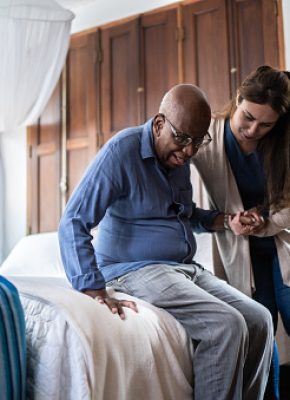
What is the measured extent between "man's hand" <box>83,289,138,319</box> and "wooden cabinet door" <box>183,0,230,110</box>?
72.9 inches

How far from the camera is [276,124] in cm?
177

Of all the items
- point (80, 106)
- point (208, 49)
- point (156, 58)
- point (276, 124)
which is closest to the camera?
point (276, 124)

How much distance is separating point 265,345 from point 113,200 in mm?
567

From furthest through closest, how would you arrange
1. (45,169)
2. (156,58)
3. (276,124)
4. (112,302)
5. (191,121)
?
(45,169), (156,58), (276,124), (191,121), (112,302)

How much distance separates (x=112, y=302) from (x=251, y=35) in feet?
6.75

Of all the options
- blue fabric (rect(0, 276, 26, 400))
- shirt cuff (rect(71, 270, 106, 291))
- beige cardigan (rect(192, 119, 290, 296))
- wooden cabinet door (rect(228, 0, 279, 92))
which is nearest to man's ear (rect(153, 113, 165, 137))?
beige cardigan (rect(192, 119, 290, 296))

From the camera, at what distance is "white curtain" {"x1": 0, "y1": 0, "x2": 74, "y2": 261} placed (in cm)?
286

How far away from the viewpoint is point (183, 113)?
1393mm

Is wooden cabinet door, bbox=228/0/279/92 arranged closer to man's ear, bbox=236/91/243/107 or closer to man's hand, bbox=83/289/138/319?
man's ear, bbox=236/91/243/107

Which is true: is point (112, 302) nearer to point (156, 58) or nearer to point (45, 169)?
point (156, 58)

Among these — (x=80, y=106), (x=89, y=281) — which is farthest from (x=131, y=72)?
(x=89, y=281)

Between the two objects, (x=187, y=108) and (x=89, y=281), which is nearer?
(x=89, y=281)

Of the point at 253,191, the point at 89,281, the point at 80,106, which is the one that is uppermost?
the point at 80,106

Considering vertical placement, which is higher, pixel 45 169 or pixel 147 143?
pixel 45 169
